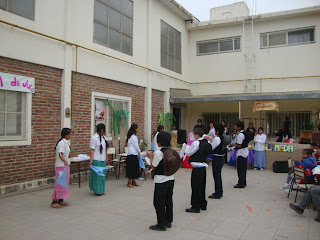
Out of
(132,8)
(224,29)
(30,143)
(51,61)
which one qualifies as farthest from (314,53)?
(30,143)

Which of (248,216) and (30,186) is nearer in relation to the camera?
(248,216)

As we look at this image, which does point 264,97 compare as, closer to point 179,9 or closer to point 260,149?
point 260,149

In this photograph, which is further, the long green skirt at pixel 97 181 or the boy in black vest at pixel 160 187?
the long green skirt at pixel 97 181

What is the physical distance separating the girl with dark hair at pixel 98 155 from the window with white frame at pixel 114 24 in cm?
383

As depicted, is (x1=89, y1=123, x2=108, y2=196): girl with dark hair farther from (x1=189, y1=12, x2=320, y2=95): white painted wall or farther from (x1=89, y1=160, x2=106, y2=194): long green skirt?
(x1=189, y1=12, x2=320, y2=95): white painted wall

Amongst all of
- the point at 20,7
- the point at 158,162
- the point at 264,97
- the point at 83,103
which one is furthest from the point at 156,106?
the point at 158,162

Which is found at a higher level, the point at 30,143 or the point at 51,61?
the point at 51,61

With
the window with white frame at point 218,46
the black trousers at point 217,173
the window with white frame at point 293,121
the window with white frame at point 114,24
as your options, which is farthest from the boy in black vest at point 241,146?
the window with white frame at point 218,46

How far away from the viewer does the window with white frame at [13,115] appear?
6.42 meters

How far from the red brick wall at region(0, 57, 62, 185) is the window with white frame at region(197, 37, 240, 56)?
9.18 meters

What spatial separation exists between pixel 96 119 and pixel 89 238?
5090mm

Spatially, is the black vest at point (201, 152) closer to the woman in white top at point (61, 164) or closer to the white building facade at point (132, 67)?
the woman in white top at point (61, 164)

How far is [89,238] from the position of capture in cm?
406

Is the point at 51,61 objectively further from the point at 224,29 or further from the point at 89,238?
the point at 224,29
